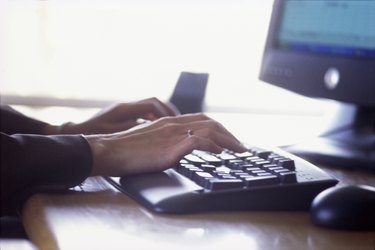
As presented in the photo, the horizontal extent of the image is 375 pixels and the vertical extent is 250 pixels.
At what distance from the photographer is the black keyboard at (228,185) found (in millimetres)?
679

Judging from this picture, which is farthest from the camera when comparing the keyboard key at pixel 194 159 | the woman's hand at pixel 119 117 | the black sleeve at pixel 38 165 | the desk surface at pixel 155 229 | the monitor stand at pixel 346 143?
the woman's hand at pixel 119 117

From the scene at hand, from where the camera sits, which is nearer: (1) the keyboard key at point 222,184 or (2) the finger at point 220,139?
(1) the keyboard key at point 222,184

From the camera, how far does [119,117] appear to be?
1.10 m

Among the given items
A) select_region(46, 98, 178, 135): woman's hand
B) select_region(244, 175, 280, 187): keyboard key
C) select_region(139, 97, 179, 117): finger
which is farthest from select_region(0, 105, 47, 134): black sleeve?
select_region(244, 175, 280, 187): keyboard key

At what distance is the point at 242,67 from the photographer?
1710 mm

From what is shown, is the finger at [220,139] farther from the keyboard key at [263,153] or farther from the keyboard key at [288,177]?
the keyboard key at [288,177]

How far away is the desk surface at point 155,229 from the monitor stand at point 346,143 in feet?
0.93

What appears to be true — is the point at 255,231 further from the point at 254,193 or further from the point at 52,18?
the point at 52,18

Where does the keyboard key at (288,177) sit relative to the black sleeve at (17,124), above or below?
above

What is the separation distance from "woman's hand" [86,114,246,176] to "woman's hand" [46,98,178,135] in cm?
23

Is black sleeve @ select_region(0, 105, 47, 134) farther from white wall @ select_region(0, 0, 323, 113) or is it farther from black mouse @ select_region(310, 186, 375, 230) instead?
black mouse @ select_region(310, 186, 375, 230)

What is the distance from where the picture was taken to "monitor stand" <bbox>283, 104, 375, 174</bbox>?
97 cm

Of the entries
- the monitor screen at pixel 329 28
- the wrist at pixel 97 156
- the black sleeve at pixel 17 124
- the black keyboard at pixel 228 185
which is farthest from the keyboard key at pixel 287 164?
the black sleeve at pixel 17 124

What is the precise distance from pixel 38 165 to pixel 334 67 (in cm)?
57
